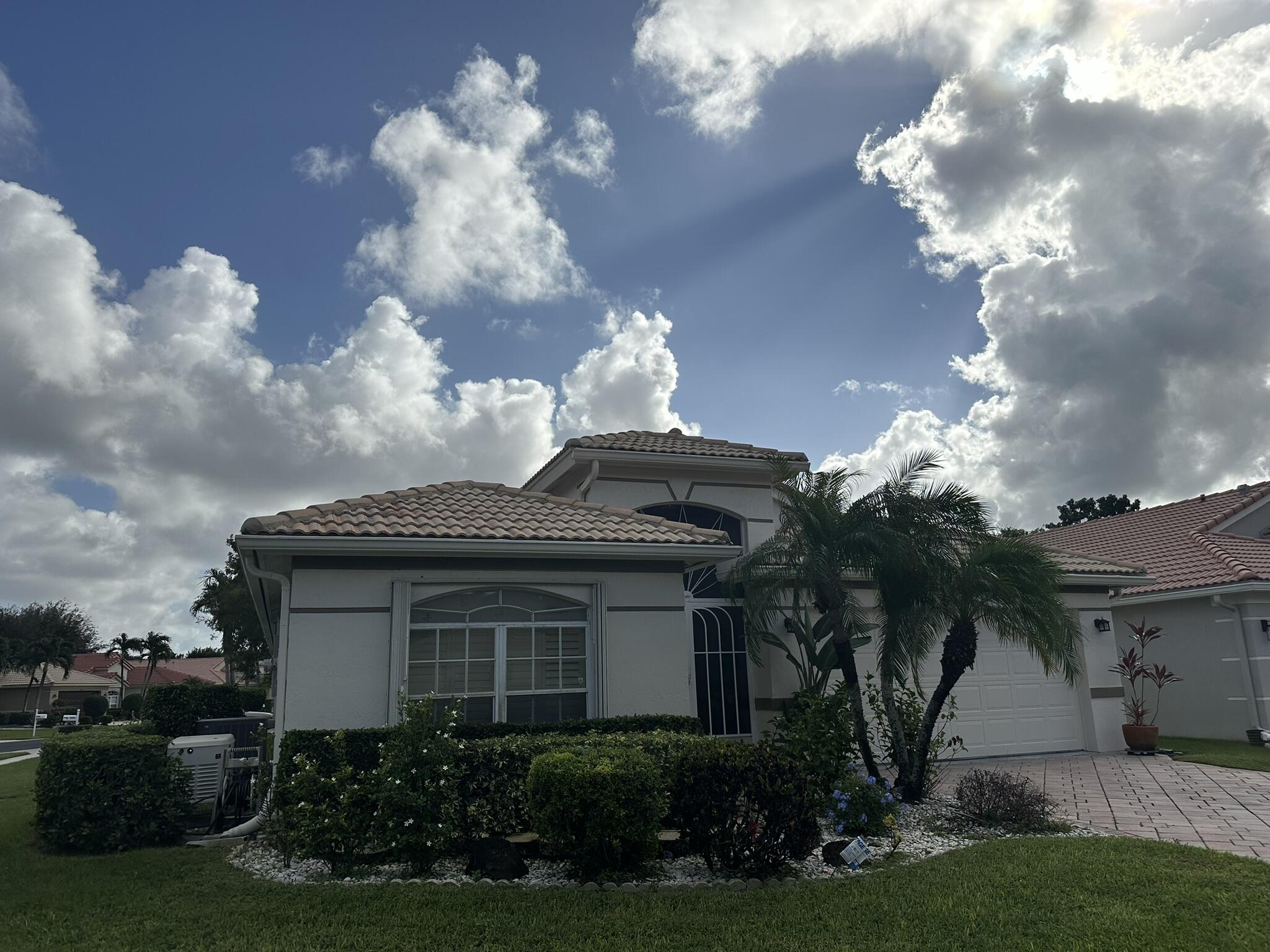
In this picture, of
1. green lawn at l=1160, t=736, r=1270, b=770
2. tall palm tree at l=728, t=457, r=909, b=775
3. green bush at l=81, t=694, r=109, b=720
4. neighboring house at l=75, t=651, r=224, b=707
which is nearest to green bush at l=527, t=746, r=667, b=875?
tall palm tree at l=728, t=457, r=909, b=775

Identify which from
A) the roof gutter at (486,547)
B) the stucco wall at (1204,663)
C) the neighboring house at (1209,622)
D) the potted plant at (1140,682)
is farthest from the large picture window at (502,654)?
the stucco wall at (1204,663)

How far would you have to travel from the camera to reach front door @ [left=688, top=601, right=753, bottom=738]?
1386 centimetres

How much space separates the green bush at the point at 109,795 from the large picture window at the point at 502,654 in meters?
2.67

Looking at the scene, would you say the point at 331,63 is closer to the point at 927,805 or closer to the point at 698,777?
the point at 698,777

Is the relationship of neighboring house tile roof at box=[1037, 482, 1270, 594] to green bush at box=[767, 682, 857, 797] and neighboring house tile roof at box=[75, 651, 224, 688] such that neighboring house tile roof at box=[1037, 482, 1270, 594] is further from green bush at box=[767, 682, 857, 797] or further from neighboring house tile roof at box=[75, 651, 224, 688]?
neighboring house tile roof at box=[75, 651, 224, 688]

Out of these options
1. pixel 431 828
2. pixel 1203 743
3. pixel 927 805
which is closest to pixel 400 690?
pixel 431 828

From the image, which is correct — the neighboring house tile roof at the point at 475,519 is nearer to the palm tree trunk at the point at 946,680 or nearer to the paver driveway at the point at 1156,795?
the palm tree trunk at the point at 946,680

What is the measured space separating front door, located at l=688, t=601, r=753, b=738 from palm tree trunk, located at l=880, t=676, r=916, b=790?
3738 millimetres

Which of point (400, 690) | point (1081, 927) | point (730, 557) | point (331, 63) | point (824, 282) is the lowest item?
point (1081, 927)

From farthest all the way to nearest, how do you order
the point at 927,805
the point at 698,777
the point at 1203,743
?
the point at 1203,743 < the point at 927,805 < the point at 698,777

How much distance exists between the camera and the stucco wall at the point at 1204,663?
1609cm

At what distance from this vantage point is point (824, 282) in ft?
44.2

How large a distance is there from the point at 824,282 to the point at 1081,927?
9.95m

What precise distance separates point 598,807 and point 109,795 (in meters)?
5.52
